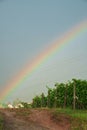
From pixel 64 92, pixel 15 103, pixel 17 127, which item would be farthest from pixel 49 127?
pixel 15 103

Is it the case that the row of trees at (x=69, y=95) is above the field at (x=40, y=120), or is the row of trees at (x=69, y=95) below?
above

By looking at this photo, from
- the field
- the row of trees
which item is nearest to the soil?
the field

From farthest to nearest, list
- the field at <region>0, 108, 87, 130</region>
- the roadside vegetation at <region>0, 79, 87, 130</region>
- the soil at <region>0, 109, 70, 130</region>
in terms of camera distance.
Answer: the roadside vegetation at <region>0, 79, 87, 130</region> → the field at <region>0, 108, 87, 130</region> → the soil at <region>0, 109, 70, 130</region>

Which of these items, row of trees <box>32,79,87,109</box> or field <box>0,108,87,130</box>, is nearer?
field <box>0,108,87,130</box>

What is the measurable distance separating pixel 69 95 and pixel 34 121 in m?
14.0

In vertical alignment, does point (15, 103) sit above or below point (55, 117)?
above

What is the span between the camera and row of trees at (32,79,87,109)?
3372 cm

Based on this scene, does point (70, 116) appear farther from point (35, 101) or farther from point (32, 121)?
point (35, 101)

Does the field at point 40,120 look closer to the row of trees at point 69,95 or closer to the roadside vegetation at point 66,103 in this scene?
the roadside vegetation at point 66,103

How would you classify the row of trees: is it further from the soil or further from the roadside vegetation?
the soil

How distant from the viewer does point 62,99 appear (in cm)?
3662

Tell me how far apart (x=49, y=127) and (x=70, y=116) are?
7.85 feet

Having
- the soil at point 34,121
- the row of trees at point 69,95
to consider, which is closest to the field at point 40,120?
the soil at point 34,121

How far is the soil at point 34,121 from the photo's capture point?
20750mm
